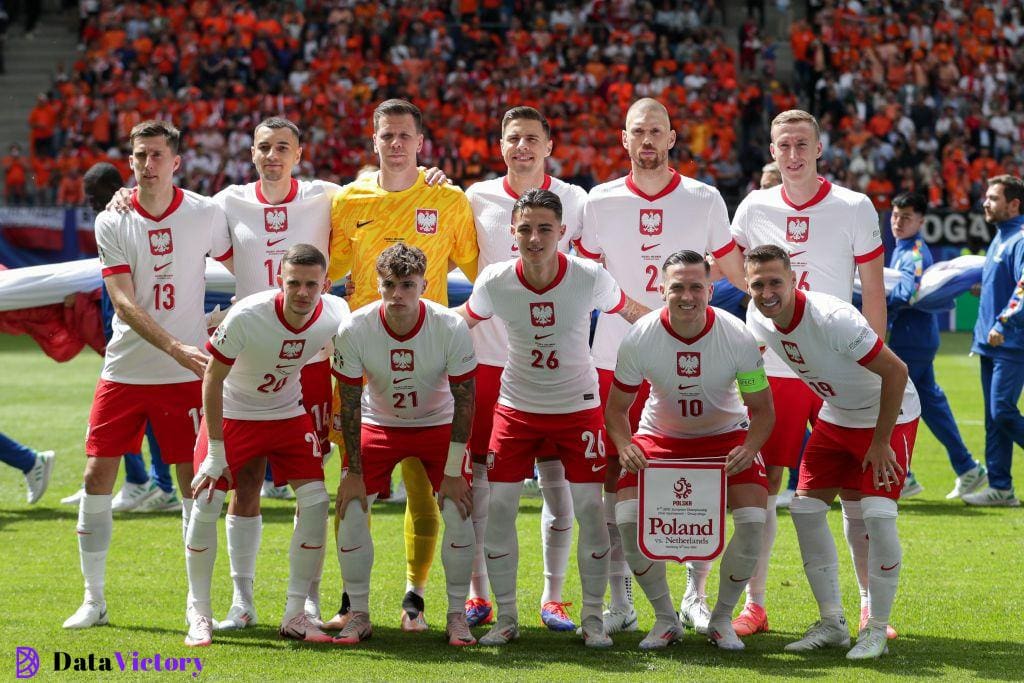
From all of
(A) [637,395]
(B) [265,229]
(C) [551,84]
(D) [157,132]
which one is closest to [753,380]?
(A) [637,395]

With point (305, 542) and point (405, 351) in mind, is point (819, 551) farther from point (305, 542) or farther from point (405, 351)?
point (305, 542)

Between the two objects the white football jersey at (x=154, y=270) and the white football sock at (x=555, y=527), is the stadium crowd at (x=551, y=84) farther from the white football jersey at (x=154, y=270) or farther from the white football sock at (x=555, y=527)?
the white football sock at (x=555, y=527)

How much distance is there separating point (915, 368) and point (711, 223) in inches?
144

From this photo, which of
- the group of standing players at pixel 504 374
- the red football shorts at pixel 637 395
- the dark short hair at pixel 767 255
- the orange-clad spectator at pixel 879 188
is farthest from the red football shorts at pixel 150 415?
the orange-clad spectator at pixel 879 188

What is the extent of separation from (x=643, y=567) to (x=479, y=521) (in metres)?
1.03

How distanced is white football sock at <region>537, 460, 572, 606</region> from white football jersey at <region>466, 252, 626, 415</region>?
0.48m

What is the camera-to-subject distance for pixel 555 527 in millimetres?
6301

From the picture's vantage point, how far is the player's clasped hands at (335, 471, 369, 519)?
5.87 metres

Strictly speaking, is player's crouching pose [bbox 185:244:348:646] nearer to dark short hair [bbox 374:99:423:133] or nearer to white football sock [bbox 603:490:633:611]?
dark short hair [bbox 374:99:423:133]

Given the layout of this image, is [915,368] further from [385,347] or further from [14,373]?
[14,373]

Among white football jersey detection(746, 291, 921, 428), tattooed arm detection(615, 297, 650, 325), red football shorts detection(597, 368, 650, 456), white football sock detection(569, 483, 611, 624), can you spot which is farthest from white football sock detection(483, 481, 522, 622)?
white football jersey detection(746, 291, 921, 428)

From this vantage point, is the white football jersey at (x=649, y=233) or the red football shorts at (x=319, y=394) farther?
the white football jersey at (x=649, y=233)

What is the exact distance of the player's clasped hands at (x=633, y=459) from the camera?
5.67 m

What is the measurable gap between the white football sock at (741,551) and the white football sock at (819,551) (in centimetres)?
19
